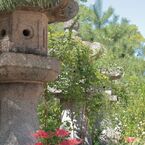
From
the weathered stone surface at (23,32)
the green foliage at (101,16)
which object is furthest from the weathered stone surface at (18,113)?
the green foliage at (101,16)

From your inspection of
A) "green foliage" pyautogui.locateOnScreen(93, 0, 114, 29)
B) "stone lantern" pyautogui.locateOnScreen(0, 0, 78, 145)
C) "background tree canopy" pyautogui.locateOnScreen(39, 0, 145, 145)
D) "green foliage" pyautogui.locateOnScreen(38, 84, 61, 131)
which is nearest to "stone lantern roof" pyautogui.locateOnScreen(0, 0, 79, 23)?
"stone lantern" pyautogui.locateOnScreen(0, 0, 78, 145)

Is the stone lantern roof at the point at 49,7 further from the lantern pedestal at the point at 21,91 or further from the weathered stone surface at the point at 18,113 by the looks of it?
the weathered stone surface at the point at 18,113

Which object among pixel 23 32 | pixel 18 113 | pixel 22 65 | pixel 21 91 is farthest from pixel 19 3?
pixel 18 113

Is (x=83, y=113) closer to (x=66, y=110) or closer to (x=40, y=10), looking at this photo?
(x=66, y=110)

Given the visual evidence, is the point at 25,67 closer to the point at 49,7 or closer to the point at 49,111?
the point at 49,7

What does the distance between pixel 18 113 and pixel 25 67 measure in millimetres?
581

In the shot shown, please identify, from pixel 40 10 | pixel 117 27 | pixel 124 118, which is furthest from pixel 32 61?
pixel 117 27

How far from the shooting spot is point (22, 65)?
504cm

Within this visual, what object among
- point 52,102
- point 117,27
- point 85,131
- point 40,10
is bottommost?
point 85,131

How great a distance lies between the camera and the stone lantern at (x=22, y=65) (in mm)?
5078

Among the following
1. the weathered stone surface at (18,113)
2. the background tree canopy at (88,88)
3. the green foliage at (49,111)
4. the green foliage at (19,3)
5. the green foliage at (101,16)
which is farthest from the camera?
the green foliage at (101,16)

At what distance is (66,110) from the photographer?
762 cm

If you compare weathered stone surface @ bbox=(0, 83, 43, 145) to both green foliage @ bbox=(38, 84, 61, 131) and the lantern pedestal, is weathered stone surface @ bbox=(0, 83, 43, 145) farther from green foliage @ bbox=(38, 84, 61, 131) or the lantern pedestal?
green foliage @ bbox=(38, 84, 61, 131)

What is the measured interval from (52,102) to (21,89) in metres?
1.94
